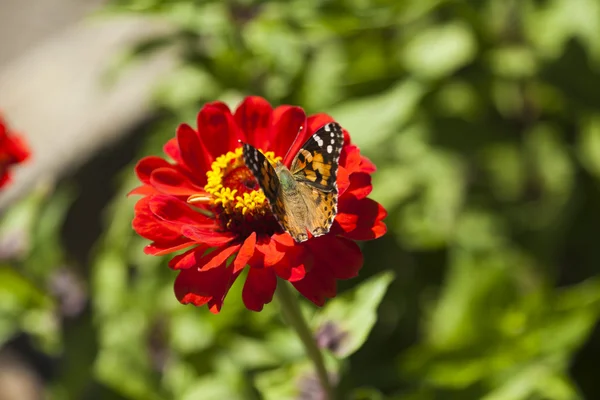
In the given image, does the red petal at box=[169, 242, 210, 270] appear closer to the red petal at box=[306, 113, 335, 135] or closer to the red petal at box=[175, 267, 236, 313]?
the red petal at box=[175, 267, 236, 313]

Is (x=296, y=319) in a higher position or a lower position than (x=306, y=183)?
lower

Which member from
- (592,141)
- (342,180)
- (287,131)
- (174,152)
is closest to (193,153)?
(174,152)

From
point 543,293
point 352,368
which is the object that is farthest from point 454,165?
point 352,368

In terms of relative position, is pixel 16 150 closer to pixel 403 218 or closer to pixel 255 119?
pixel 255 119

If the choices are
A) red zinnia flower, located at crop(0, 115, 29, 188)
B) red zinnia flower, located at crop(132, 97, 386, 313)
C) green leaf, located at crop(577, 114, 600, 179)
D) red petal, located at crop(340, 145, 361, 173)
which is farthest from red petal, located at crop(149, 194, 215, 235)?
green leaf, located at crop(577, 114, 600, 179)

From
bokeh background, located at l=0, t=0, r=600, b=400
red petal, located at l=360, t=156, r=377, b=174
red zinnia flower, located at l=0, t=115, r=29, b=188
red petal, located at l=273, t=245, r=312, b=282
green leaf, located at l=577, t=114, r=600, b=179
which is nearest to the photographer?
red petal, located at l=273, t=245, r=312, b=282

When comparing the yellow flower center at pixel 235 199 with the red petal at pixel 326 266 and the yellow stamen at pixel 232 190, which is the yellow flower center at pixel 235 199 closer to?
the yellow stamen at pixel 232 190
